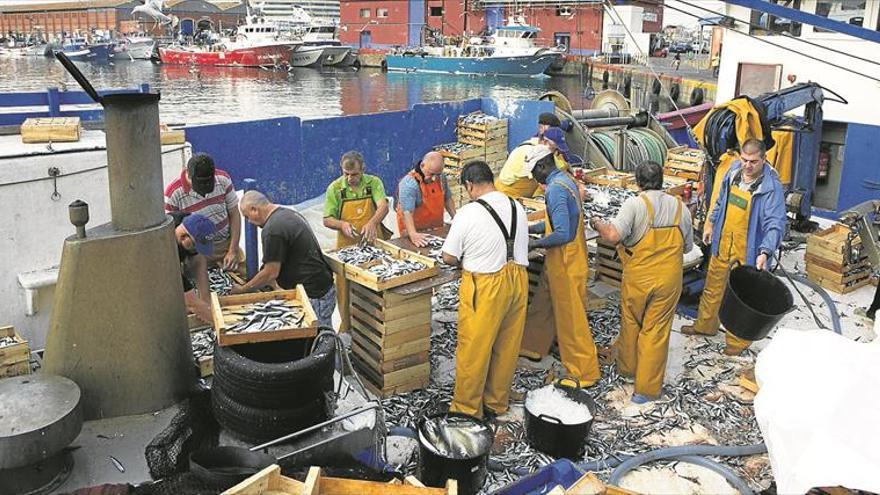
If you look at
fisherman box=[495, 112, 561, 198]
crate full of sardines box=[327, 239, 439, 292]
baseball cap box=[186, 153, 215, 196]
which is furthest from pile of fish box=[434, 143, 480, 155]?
baseball cap box=[186, 153, 215, 196]

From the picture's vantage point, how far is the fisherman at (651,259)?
6500mm

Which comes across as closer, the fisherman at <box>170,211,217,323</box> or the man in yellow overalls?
the fisherman at <box>170,211,217,323</box>

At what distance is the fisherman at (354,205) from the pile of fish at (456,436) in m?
2.60

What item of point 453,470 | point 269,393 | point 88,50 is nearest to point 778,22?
point 453,470

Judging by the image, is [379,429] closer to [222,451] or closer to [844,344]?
[222,451]

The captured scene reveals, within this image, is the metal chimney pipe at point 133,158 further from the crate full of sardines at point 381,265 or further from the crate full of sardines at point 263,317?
the crate full of sardines at point 381,265

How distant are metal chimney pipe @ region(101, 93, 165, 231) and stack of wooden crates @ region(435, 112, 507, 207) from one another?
33.2 feet

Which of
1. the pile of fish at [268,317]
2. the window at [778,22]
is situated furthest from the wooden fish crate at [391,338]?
the window at [778,22]

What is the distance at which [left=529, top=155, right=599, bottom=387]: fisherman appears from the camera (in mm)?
6562

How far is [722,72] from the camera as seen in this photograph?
15.4m

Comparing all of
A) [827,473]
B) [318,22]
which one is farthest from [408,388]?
[318,22]

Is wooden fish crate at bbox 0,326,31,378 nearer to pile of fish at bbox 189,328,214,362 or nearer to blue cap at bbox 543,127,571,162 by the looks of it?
pile of fish at bbox 189,328,214,362

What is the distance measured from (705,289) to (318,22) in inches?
3084

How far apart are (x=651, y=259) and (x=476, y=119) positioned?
9.67m
